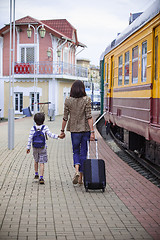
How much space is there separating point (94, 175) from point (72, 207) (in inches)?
47.6

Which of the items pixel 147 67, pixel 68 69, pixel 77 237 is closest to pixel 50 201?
pixel 77 237

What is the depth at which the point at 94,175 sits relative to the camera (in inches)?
299

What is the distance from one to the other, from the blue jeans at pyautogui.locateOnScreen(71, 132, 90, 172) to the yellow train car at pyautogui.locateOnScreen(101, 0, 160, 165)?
160cm

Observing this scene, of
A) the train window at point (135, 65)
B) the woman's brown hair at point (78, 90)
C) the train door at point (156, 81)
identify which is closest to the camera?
the woman's brown hair at point (78, 90)

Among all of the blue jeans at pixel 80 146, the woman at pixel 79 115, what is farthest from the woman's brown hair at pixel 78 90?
the blue jeans at pixel 80 146

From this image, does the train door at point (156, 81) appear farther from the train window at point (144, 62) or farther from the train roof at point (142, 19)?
the train window at point (144, 62)

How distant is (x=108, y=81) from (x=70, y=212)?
34.2ft

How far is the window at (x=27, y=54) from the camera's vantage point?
37562mm

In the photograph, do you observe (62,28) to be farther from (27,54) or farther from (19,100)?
(19,100)

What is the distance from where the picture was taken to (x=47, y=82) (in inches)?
1480

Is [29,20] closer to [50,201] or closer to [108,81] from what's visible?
[108,81]

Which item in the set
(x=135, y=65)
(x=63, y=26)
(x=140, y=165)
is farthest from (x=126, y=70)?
(x=63, y=26)

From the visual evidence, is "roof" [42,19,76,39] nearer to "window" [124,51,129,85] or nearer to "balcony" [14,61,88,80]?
"balcony" [14,61,88,80]

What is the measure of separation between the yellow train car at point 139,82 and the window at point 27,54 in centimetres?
2286
